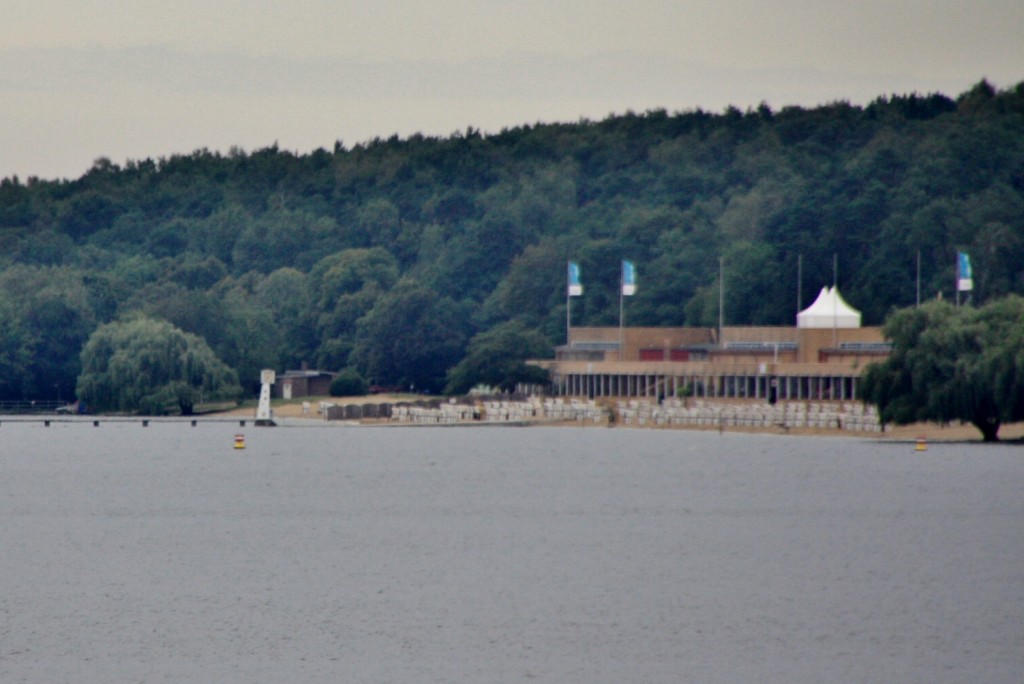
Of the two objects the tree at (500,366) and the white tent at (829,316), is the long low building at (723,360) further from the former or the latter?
the tree at (500,366)

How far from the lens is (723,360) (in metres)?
146

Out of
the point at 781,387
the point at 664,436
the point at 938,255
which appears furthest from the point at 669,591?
the point at 938,255

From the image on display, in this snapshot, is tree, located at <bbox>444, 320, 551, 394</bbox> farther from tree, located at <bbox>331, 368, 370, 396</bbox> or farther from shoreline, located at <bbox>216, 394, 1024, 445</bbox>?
tree, located at <bbox>331, 368, 370, 396</bbox>

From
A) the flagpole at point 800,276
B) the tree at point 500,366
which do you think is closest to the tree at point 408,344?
the tree at point 500,366

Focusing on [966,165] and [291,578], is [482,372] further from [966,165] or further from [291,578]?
[291,578]

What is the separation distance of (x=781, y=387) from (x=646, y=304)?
46.3m

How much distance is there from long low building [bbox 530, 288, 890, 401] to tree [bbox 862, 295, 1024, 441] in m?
19.3

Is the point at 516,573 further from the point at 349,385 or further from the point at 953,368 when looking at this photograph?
the point at 349,385

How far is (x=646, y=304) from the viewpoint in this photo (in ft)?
594

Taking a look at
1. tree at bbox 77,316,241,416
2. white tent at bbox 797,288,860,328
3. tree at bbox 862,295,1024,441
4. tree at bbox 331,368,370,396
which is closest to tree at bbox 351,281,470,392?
tree at bbox 331,368,370,396

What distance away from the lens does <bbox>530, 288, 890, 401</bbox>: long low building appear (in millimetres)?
132625

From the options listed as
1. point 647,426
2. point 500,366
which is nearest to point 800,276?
point 500,366

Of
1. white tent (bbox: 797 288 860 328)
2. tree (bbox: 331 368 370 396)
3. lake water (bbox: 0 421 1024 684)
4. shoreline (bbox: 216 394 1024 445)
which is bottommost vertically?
lake water (bbox: 0 421 1024 684)

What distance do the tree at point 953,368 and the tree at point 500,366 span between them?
5637 cm
